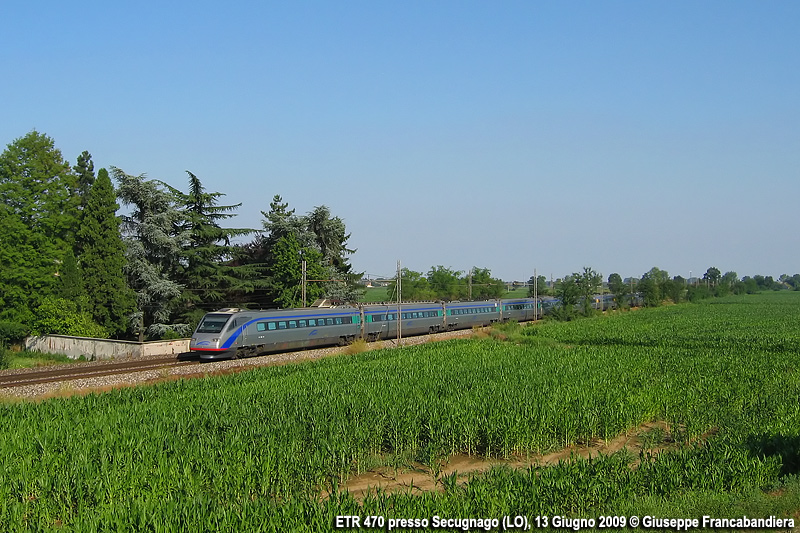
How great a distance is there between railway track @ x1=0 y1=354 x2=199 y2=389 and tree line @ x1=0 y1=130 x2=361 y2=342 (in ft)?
43.4

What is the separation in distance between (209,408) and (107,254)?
33.8 meters

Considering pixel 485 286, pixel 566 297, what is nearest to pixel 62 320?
pixel 566 297

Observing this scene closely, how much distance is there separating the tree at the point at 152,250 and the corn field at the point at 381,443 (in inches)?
1000

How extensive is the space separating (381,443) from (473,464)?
1.94m

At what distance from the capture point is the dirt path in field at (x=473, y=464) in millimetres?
11500

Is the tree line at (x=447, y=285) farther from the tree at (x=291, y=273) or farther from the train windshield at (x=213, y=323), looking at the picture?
the train windshield at (x=213, y=323)

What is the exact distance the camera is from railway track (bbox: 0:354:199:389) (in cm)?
2462

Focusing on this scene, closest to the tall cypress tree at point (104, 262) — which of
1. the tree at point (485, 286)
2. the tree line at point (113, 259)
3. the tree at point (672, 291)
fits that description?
the tree line at point (113, 259)

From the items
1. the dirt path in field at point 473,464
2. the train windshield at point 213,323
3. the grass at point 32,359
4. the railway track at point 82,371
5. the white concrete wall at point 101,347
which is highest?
the train windshield at point 213,323

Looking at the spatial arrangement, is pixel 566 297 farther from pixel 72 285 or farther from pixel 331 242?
pixel 72 285

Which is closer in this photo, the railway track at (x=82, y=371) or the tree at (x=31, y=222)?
the railway track at (x=82, y=371)

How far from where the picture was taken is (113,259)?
44.3m

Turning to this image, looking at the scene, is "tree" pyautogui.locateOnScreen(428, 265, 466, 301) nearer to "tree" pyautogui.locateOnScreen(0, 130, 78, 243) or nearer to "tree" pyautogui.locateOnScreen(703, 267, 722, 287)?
"tree" pyautogui.locateOnScreen(0, 130, 78, 243)

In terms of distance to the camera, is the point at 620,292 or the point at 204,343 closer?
the point at 204,343
